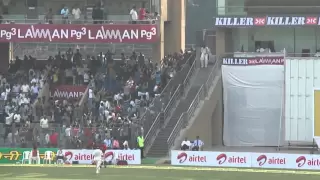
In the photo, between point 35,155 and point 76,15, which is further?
point 76,15

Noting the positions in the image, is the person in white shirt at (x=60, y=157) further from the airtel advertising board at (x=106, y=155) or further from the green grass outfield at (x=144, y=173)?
the green grass outfield at (x=144, y=173)

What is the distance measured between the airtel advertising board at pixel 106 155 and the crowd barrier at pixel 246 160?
6.07ft

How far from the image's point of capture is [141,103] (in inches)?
1599

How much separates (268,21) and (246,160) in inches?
434

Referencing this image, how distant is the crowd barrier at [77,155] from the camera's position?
123ft

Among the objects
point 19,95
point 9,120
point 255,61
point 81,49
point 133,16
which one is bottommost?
point 9,120

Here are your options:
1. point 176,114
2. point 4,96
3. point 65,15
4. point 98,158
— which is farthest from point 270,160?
point 65,15

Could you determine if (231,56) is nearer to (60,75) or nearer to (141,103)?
(141,103)

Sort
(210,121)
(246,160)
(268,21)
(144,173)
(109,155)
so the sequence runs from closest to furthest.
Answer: (144,173) < (246,160) < (109,155) < (210,121) < (268,21)

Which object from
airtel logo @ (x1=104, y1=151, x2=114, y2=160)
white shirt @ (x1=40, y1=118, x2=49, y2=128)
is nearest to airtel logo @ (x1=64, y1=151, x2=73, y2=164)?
airtel logo @ (x1=104, y1=151, x2=114, y2=160)

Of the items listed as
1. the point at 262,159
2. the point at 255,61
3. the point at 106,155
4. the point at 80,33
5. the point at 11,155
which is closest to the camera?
the point at 262,159

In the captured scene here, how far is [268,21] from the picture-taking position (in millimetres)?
44312

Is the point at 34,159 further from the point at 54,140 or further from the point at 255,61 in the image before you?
the point at 255,61

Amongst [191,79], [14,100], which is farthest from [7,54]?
[191,79]
